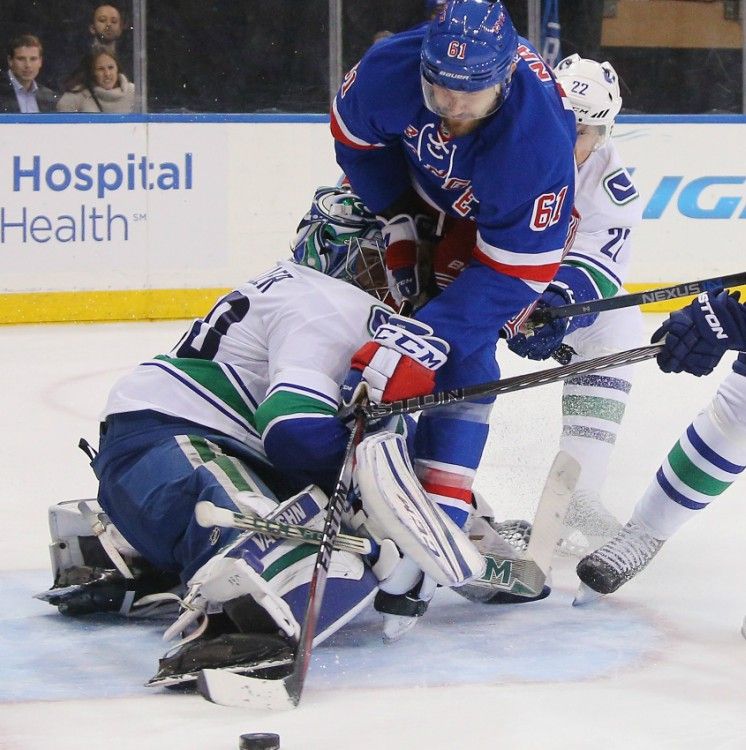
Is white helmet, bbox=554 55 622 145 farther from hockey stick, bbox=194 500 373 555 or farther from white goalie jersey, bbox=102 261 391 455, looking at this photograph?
hockey stick, bbox=194 500 373 555

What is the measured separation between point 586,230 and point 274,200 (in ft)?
10.1

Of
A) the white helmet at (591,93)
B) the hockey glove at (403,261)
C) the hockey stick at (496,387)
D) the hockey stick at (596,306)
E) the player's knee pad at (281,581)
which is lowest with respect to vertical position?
the player's knee pad at (281,581)

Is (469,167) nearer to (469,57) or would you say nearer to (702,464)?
(469,57)

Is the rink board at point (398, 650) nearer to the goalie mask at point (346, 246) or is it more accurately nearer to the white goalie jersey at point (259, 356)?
the white goalie jersey at point (259, 356)

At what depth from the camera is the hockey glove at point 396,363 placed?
238 centimetres

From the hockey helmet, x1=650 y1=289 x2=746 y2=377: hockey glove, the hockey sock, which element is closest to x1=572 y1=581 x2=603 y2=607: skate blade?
the hockey sock

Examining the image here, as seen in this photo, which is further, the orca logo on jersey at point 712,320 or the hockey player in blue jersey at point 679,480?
the hockey player in blue jersey at point 679,480

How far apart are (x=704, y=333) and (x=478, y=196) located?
1.47ft

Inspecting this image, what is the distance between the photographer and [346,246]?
9.46 feet

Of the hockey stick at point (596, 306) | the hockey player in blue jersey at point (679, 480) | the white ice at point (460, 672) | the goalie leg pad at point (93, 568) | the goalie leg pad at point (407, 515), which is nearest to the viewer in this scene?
the white ice at point (460, 672)

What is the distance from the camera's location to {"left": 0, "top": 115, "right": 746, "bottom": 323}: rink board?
19.1 feet

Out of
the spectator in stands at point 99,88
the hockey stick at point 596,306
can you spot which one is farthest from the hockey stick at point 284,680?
the spectator in stands at point 99,88

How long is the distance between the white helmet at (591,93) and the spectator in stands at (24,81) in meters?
3.09

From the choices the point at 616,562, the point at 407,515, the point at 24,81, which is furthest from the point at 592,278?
the point at 24,81
